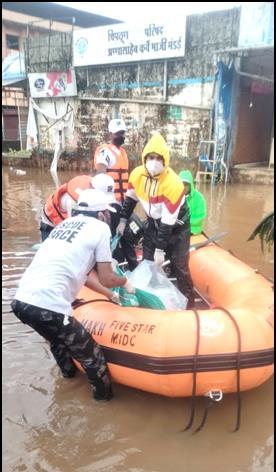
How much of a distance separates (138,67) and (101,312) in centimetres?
1076

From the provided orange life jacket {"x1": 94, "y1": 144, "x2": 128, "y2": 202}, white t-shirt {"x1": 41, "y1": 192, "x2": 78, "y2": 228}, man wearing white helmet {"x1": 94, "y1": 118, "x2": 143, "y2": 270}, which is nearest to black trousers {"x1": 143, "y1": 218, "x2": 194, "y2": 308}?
man wearing white helmet {"x1": 94, "y1": 118, "x2": 143, "y2": 270}

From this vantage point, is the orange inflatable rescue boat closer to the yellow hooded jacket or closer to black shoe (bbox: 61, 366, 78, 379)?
black shoe (bbox: 61, 366, 78, 379)

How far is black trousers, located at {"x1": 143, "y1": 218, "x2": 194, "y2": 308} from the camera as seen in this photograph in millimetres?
3504

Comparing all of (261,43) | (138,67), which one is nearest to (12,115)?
(138,67)

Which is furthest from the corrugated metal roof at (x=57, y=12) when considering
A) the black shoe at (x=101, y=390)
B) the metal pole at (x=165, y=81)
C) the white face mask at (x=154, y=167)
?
the black shoe at (x=101, y=390)

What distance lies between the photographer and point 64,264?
2352 mm

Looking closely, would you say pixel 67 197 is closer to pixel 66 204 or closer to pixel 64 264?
pixel 66 204

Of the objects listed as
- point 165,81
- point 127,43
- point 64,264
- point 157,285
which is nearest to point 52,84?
point 127,43

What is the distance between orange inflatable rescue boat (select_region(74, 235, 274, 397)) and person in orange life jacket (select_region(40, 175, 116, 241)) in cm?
103

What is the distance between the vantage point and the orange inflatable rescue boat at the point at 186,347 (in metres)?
2.33

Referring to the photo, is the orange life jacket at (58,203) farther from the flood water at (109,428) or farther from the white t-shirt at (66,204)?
the flood water at (109,428)

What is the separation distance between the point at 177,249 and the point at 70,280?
1.34 m

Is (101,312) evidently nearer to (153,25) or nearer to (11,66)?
(153,25)

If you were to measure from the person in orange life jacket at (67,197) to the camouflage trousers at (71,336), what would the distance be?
116cm
